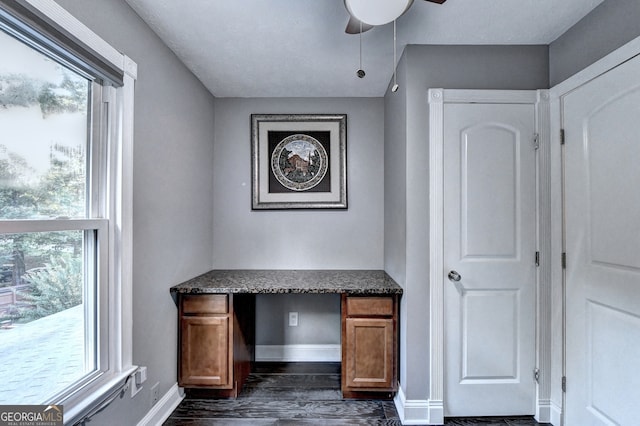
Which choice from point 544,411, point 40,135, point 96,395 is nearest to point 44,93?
Result: point 40,135

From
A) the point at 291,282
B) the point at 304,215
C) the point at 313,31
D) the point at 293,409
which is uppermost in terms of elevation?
the point at 313,31

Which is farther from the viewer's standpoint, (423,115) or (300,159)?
(300,159)

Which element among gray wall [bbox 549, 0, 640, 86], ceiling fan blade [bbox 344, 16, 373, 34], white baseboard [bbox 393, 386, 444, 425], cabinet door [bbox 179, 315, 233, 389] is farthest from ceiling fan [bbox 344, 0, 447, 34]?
white baseboard [bbox 393, 386, 444, 425]

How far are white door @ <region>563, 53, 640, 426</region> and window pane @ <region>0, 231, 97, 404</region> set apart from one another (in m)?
2.54

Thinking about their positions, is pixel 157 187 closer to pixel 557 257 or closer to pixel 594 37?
pixel 557 257

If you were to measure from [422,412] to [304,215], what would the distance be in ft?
5.70

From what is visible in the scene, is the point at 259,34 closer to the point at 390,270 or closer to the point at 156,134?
the point at 156,134

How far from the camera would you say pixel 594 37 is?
5.60 feet

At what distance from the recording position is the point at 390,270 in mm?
2639

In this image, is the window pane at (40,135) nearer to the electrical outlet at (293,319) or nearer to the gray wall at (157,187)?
the gray wall at (157,187)

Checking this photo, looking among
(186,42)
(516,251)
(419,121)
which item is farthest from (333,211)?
(186,42)

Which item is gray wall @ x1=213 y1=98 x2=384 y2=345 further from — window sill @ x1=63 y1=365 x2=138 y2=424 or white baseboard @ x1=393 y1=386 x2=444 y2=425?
window sill @ x1=63 y1=365 x2=138 y2=424

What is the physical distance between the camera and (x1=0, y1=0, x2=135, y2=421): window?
112 centimetres

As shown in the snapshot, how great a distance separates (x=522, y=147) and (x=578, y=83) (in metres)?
0.42
